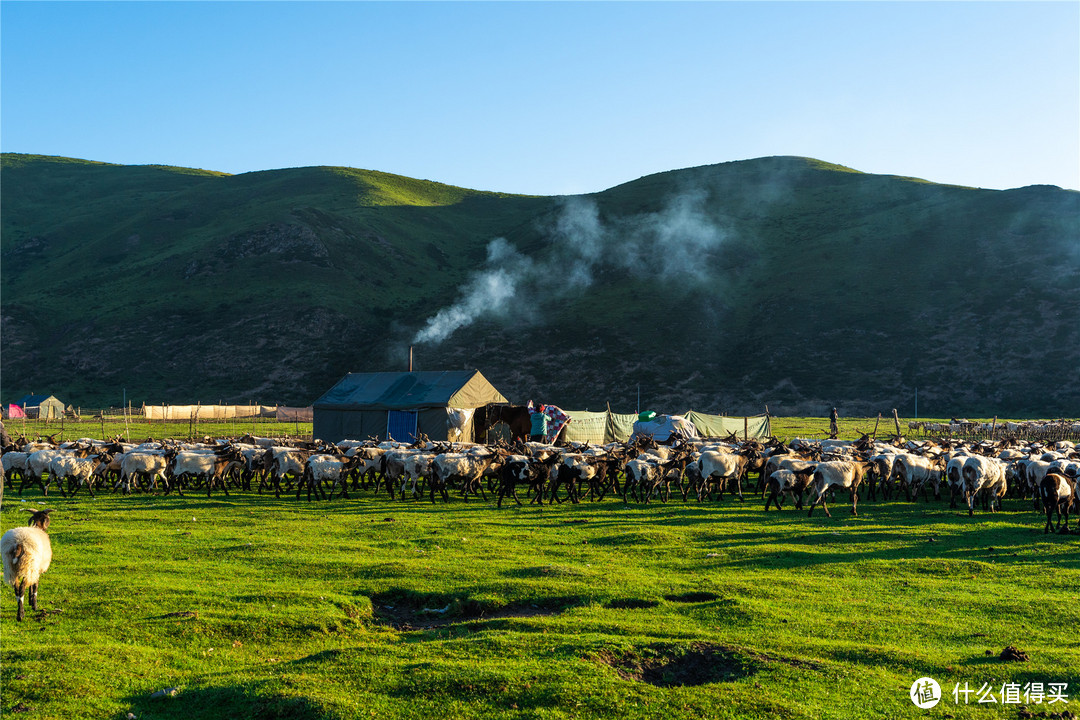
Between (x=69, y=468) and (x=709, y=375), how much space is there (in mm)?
77847

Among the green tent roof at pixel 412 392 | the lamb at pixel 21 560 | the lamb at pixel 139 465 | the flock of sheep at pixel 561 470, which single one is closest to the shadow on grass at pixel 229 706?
the lamb at pixel 21 560

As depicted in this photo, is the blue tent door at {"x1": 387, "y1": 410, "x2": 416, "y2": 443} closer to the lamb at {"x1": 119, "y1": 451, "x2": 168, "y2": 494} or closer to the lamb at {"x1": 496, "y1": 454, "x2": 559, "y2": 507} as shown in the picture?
the lamb at {"x1": 119, "y1": 451, "x2": 168, "y2": 494}

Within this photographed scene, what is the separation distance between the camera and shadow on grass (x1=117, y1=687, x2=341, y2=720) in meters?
8.06

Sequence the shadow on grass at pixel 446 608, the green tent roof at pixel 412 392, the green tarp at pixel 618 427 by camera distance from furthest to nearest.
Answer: the green tarp at pixel 618 427 → the green tent roof at pixel 412 392 → the shadow on grass at pixel 446 608

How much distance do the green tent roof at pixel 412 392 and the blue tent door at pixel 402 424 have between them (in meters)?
0.27

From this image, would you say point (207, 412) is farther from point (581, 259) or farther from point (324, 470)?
point (581, 259)

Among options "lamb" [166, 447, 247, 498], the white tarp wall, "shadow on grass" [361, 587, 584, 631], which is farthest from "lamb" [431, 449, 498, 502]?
the white tarp wall

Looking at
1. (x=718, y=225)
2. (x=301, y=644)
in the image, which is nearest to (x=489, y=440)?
(x=301, y=644)

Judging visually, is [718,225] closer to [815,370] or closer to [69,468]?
[815,370]

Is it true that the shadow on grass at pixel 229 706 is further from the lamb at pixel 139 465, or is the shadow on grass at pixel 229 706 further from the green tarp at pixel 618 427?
the green tarp at pixel 618 427

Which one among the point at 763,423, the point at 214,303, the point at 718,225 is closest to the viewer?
the point at 763,423

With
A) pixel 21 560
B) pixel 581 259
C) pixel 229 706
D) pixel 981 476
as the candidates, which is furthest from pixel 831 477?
pixel 581 259

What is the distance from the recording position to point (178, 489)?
27594 mm

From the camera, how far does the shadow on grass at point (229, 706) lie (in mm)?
8062
